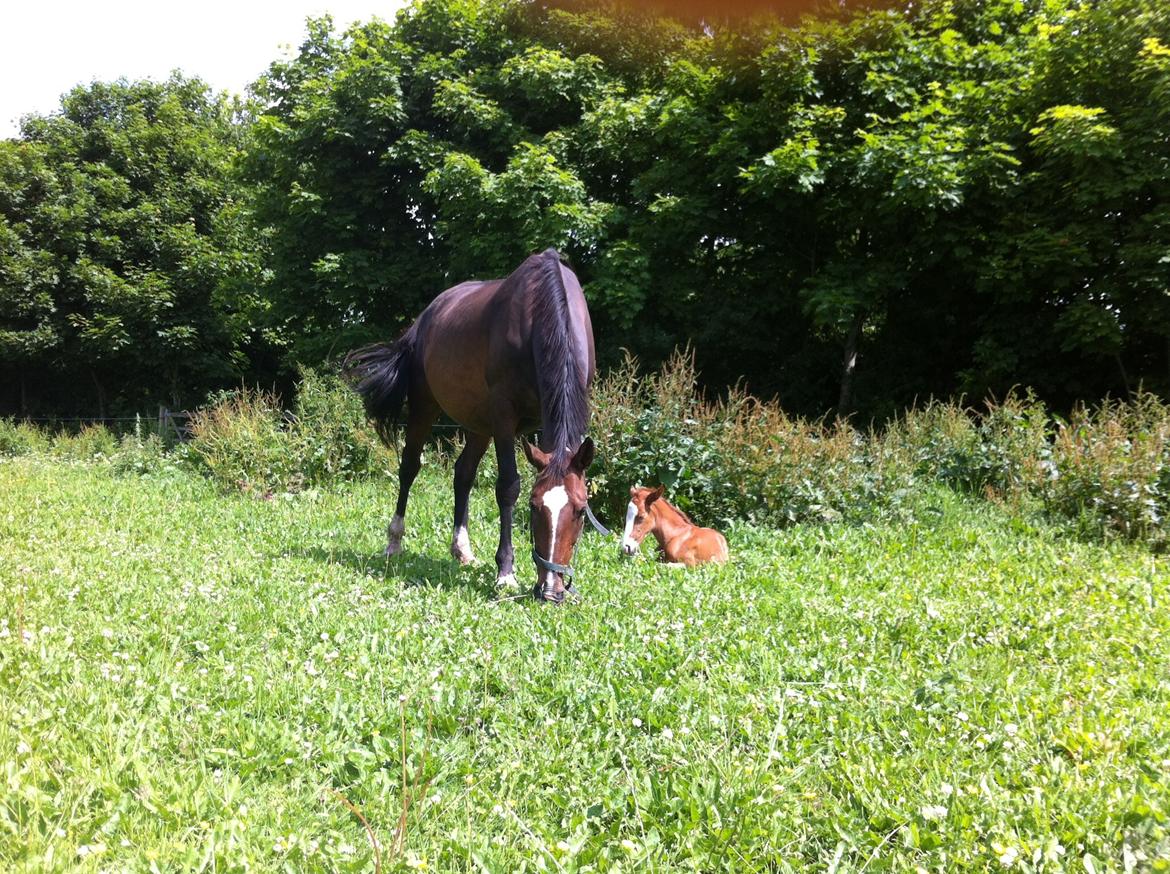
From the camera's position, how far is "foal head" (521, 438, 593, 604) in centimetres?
403

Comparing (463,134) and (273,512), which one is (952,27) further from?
(273,512)

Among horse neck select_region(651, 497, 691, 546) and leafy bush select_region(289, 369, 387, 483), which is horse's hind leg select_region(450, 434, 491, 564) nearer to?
horse neck select_region(651, 497, 691, 546)

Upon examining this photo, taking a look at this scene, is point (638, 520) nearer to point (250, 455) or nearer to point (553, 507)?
point (553, 507)

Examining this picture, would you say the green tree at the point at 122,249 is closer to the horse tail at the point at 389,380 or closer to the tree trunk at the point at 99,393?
the tree trunk at the point at 99,393

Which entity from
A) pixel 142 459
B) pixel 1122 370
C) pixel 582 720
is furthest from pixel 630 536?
pixel 142 459

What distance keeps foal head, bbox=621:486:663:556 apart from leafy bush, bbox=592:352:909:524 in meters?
A: 1.52

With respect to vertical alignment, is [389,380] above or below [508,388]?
below

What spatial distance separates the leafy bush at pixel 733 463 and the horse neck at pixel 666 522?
138cm

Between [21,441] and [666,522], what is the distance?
64.6 feet

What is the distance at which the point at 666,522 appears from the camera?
5.93 m

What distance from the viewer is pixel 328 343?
1552 cm

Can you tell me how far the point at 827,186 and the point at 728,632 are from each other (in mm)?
10983

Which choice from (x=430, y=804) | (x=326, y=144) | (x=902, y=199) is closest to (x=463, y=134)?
(x=326, y=144)

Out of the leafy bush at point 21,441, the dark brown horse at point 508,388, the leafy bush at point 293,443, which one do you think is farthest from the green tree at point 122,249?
the dark brown horse at point 508,388
